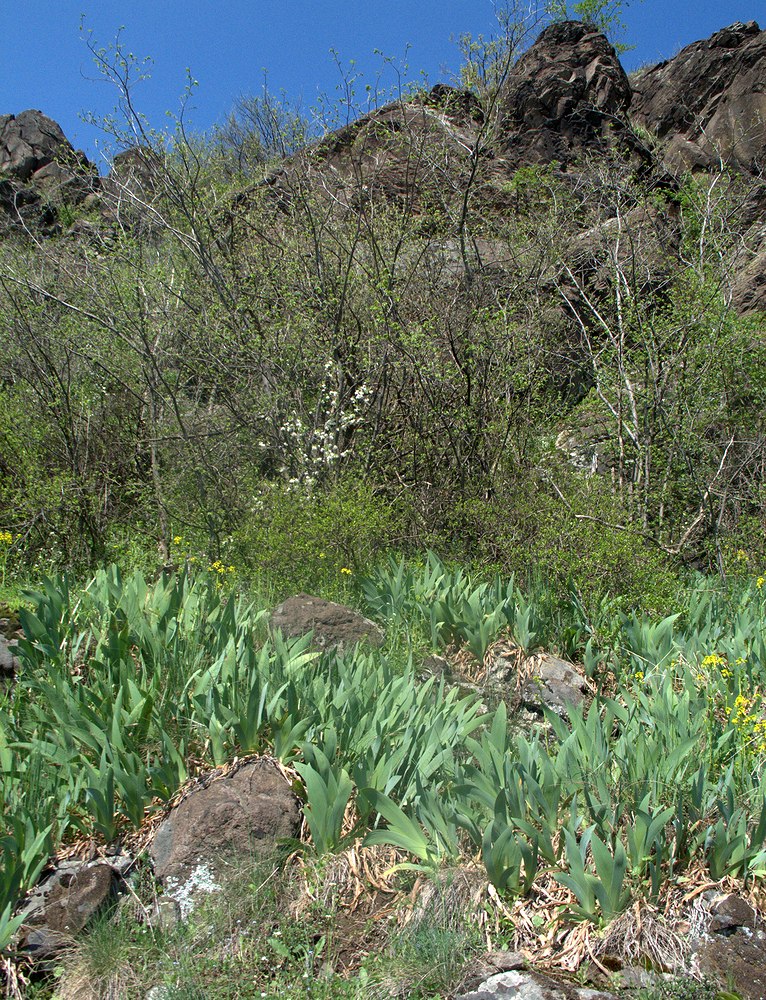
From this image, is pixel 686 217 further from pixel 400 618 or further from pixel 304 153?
pixel 400 618

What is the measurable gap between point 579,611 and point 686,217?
6362 mm

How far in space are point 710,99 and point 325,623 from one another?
17.0 metres

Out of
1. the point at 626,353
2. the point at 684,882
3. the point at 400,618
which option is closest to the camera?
the point at 684,882

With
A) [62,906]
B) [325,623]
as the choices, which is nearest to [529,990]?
[62,906]

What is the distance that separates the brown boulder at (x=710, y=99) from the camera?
15.8 metres

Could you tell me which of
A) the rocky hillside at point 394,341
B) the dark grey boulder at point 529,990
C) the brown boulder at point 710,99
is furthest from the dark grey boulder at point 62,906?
the brown boulder at point 710,99

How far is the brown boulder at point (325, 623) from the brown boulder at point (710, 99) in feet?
42.9

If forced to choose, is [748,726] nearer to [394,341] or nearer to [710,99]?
[394,341]

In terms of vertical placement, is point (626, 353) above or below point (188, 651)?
above

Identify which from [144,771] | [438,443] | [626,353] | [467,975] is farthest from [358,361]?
[467,975]

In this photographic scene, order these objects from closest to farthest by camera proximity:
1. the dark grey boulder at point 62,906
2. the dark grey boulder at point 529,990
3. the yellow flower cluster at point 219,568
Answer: the dark grey boulder at point 529,990 → the dark grey boulder at point 62,906 → the yellow flower cluster at point 219,568

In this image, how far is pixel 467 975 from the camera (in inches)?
107

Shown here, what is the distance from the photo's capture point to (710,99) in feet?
58.3

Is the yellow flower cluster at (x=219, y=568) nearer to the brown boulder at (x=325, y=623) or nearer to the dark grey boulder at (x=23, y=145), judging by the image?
the brown boulder at (x=325, y=623)
